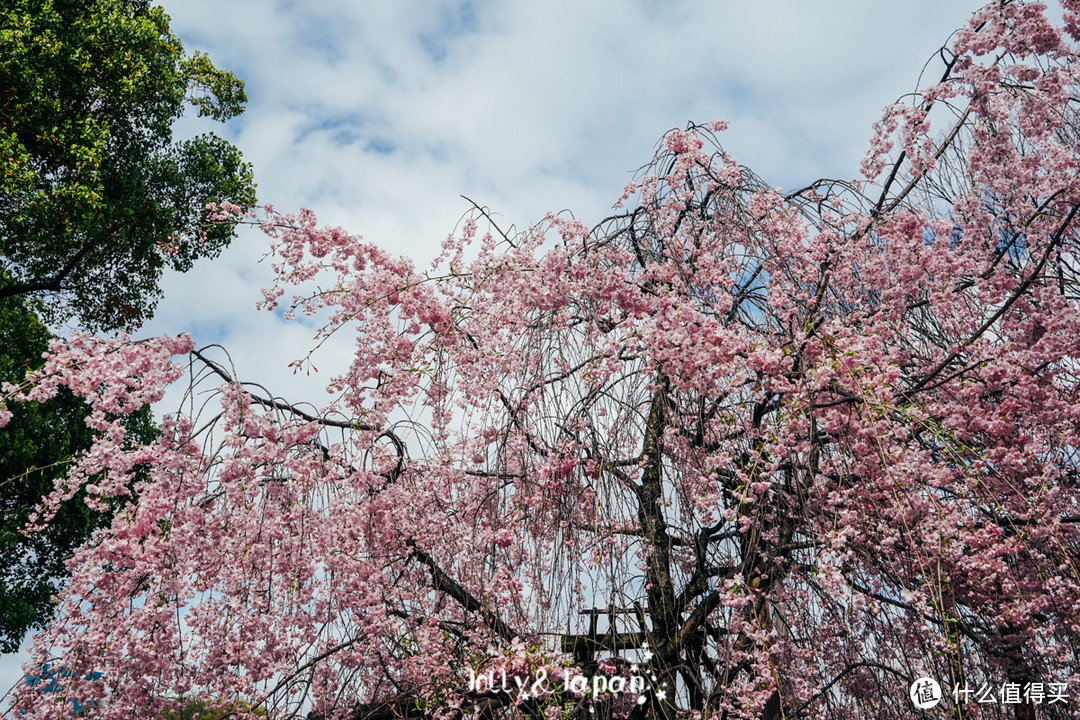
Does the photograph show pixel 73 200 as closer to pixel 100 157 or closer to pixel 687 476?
pixel 100 157

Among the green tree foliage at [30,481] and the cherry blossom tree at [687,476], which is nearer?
the cherry blossom tree at [687,476]

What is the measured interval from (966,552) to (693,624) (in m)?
1.30

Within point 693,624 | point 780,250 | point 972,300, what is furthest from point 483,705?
point 972,300

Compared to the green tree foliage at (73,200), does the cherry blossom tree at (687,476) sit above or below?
below

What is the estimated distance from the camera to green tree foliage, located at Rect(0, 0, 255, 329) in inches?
293

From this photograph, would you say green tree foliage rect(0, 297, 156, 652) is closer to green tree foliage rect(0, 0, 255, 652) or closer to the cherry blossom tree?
green tree foliage rect(0, 0, 255, 652)

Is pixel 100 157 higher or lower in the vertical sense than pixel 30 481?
higher

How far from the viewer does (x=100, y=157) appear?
7.73 metres

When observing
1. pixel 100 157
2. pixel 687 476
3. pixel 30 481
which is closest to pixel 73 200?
pixel 100 157

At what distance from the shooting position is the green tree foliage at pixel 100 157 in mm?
7449

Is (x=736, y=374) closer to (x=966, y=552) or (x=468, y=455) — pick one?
(x=966, y=552)

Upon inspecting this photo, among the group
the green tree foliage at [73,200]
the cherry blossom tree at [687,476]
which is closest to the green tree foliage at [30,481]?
the green tree foliage at [73,200]

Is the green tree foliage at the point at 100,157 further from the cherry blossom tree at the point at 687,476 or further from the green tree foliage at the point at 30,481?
the cherry blossom tree at the point at 687,476

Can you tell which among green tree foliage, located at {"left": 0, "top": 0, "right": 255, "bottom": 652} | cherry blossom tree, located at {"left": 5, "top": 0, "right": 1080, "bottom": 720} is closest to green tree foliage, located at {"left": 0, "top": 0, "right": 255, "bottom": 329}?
green tree foliage, located at {"left": 0, "top": 0, "right": 255, "bottom": 652}
